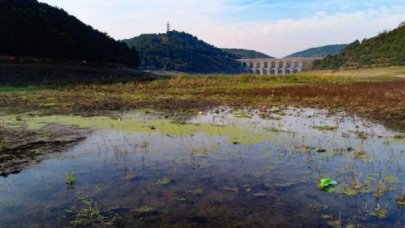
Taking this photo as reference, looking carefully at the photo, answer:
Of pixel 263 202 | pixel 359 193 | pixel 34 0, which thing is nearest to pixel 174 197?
pixel 263 202

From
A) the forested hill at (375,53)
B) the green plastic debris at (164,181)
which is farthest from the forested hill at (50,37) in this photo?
the forested hill at (375,53)

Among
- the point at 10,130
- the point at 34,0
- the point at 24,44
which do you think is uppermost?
the point at 34,0

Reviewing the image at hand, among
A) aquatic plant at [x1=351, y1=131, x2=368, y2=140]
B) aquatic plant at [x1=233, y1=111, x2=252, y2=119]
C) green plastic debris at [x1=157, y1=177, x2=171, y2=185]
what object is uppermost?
aquatic plant at [x1=351, y1=131, x2=368, y2=140]

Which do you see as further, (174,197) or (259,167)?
(259,167)

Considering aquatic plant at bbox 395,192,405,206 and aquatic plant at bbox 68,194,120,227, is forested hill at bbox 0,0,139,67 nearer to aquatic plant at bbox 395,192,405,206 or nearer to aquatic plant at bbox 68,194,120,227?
aquatic plant at bbox 68,194,120,227

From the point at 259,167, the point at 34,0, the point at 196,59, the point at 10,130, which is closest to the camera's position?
the point at 259,167

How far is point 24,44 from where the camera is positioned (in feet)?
192

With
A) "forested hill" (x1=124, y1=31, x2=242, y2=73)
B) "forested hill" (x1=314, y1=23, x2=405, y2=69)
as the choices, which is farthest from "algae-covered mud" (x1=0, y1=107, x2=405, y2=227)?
"forested hill" (x1=124, y1=31, x2=242, y2=73)

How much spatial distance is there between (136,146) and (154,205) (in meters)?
5.37

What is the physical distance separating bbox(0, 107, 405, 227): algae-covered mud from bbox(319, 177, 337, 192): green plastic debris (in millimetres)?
63

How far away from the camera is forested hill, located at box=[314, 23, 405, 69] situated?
90750mm

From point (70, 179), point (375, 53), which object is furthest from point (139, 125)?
point (375, 53)

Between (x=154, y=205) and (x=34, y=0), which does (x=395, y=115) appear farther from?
(x=34, y=0)

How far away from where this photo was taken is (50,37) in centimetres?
6506
